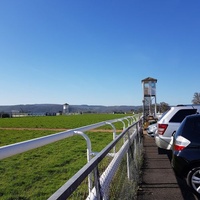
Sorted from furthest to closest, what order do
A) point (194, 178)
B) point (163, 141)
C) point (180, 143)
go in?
point (163, 141), point (180, 143), point (194, 178)

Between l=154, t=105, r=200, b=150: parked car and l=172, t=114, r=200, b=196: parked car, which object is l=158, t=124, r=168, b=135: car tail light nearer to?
l=154, t=105, r=200, b=150: parked car

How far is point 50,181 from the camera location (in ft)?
21.1

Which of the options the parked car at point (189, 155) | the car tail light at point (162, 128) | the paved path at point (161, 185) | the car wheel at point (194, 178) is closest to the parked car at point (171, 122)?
the car tail light at point (162, 128)

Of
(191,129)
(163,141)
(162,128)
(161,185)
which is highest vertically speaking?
(191,129)

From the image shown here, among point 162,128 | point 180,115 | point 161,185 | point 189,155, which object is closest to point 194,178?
point 189,155

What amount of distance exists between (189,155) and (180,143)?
0.95ft

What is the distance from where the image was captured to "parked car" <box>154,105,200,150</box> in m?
8.72

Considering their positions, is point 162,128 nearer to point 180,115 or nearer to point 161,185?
point 180,115

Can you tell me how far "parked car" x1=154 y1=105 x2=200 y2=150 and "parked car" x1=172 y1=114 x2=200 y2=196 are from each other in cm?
305

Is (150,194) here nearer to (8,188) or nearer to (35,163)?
(8,188)

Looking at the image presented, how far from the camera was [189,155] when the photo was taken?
5.39 meters

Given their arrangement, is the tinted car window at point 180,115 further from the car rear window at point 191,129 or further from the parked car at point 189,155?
the parked car at point 189,155

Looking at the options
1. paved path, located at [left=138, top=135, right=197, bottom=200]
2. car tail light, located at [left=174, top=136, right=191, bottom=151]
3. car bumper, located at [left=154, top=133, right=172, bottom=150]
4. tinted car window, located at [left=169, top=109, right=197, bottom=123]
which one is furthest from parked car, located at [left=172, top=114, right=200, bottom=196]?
tinted car window, located at [left=169, top=109, right=197, bottom=123]

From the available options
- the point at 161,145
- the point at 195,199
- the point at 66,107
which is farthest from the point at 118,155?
the point at 66,107
